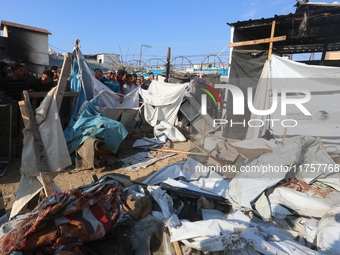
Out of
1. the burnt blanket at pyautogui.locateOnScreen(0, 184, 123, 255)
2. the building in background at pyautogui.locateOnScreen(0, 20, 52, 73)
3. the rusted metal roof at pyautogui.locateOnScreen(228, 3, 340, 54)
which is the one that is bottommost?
the burnt blanket at pyautogui.locateOnScreen(0, 184, 123, 255)

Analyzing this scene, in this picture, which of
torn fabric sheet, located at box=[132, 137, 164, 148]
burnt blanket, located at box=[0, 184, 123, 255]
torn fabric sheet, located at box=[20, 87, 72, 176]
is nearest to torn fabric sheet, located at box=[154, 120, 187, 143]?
torn fabric sheet, located at box=[132, 137, 164, 148]

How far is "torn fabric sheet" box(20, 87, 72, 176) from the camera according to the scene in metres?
1.98

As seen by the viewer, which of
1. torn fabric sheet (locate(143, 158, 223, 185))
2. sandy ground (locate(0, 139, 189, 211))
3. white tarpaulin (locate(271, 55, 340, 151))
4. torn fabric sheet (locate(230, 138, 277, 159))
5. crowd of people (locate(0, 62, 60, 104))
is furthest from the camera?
white tarpaulin (locate(271, 55, 340, 151))

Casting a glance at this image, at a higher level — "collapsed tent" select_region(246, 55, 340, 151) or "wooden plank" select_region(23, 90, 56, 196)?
"collapsed tent" select_region(246, 55, 340, 151)

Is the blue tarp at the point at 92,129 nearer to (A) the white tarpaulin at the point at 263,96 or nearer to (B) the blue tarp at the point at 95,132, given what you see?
(B) the blue tarp at the point at 95,132

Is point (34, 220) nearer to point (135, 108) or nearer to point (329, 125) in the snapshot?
point (135, 108)

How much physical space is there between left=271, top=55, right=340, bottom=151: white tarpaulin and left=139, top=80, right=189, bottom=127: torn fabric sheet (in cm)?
264

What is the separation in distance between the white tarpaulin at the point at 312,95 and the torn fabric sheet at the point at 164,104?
2.64 meters

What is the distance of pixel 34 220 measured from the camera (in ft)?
4.91

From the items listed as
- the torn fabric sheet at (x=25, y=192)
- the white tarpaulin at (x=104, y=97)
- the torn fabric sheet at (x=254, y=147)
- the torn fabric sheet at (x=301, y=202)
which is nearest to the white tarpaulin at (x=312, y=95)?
the torn fabric sheet at (x=254, y=147)

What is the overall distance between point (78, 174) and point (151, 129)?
3172 millimetres

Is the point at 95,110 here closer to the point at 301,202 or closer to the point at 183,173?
the point at 183,173

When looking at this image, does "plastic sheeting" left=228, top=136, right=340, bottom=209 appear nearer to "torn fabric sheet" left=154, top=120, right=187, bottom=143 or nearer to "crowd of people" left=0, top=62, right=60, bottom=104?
"torn fabric sheet" left=154, top=120, right=187, bottom=143

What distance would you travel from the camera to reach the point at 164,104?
625cm
